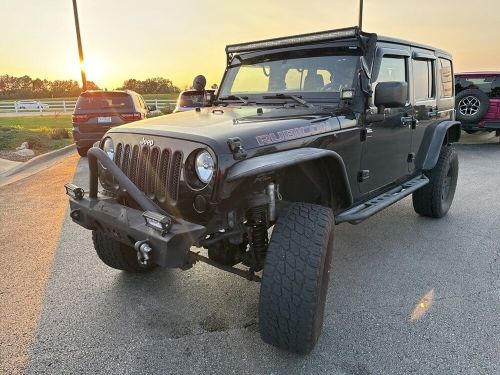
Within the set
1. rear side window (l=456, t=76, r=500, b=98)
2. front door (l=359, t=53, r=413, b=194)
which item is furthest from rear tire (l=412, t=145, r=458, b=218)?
rear side window (l=456, t=76, r=500, b=98)

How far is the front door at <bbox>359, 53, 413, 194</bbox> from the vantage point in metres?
3.59

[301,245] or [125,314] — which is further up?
[301,245]

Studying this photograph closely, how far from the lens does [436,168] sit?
489 cm

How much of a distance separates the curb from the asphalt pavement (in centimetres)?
476

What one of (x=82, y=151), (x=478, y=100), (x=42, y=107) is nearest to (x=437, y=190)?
(x=478, y=100)

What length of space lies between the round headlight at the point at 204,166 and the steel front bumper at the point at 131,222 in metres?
0.28

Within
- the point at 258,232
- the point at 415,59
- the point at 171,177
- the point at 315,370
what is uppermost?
the point at 415,59

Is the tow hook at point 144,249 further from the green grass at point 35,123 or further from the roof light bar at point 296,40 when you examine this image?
the green grass at point 35,123

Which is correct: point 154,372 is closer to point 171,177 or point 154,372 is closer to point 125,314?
point 125,314

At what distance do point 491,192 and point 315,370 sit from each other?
530 centimetres

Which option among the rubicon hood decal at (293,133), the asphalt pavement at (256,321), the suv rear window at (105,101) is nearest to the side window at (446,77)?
the asphalt pavement at (256,321)

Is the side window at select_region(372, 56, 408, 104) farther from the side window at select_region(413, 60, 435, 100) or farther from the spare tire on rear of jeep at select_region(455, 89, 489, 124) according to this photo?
the spare tire on rear of jeep at select_region(455, 89, 489, 124)

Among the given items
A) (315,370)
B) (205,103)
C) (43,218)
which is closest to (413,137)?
(205,103)

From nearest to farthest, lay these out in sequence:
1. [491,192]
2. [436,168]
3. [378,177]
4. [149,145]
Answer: [149,145] → [378,177] → [436,168] → [491,192]
